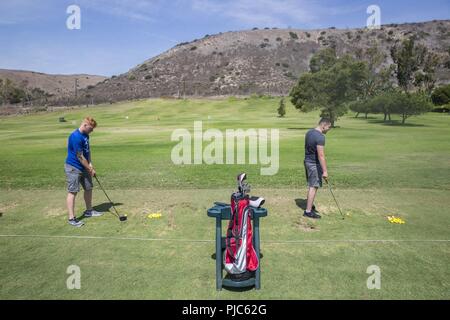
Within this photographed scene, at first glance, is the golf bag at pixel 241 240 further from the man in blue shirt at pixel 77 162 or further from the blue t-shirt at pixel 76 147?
the blue t-shirt at pixel 76 147

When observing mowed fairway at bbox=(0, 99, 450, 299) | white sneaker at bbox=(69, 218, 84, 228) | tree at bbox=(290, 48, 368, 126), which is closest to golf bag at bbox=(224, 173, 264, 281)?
mowed fairway at bbox=(0, 99, 450, 299)

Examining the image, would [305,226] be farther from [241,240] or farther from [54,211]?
[54,211]

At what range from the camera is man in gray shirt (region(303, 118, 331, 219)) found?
9.48 meters

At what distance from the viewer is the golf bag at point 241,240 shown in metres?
5.93

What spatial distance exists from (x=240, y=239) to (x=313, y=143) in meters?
4.42

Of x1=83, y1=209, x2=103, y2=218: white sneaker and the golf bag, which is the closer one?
the golf bag

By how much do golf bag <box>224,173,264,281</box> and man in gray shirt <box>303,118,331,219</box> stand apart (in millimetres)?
3937

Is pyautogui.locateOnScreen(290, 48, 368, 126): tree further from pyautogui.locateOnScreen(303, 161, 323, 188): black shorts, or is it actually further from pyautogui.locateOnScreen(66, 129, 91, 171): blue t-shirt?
pyautogui.locateOnScreen(66, 129, 91, 171): blue t-shirt

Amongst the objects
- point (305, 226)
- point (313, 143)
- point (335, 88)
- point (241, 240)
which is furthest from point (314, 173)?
point (335, 88)

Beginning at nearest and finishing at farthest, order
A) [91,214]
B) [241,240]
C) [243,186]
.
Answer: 1. [243,186]
2. [241,240]
3. [91,214]

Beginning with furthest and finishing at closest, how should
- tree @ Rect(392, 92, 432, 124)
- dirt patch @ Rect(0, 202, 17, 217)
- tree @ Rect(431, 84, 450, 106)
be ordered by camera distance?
tree @ Rect(431, 84, 450, 106) → tree @ Rect(392, 92, 432, 124) → dirt patch @ Rect(0, 202, 17, 217)

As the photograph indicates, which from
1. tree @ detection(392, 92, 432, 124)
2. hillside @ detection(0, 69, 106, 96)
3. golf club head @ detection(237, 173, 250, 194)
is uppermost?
hillside @ detection(0, 69, 106, 96)

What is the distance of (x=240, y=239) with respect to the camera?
6059mm
